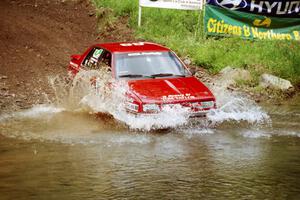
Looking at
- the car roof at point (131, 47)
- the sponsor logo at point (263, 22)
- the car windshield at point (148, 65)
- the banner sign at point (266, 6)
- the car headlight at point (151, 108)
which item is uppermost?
the banner sign at point (266, 6)

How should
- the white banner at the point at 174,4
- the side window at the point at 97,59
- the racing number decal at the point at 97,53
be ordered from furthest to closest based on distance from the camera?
the white banner at the point at 174,4 → the racing number decal at the point at 97,53 → the side window at the point at 97,59

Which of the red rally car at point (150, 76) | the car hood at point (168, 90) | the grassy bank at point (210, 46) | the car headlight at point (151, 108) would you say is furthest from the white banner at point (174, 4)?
the car headlight at point (151, 108)

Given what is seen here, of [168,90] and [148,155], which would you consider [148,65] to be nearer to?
[168,90]

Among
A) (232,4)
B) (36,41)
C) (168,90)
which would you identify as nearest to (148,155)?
(168,90)

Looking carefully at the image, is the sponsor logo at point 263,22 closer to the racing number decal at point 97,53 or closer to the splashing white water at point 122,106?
the splashing white water at point 122,106

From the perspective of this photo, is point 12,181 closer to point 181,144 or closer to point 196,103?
point 181,144

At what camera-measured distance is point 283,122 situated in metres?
12.8

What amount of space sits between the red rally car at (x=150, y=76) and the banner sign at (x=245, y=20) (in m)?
7.32

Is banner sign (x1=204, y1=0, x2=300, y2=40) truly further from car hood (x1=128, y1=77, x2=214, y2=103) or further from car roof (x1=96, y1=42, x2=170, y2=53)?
car hood (x1=128, y1=77, x2=214, y2=103)

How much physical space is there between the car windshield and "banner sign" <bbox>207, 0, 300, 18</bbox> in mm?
7939

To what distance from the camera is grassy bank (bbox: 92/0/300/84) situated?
57.6 feet

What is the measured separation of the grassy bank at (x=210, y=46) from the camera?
57.6 ft

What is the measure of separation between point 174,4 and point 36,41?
489cm

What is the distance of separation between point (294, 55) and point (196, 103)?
23.6ft
